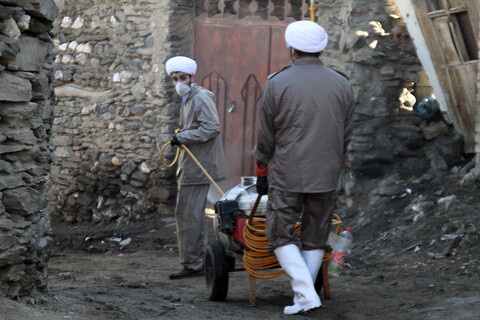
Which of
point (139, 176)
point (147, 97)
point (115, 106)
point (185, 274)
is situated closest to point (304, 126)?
point (185, 274)

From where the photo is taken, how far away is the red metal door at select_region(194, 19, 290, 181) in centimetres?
888

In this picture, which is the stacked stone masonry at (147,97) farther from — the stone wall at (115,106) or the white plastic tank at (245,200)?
the white plastic tank at (245,200)

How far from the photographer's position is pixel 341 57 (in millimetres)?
7852

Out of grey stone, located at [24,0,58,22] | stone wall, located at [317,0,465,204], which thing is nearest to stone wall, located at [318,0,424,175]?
stone wall, located at [317,0,465,204]

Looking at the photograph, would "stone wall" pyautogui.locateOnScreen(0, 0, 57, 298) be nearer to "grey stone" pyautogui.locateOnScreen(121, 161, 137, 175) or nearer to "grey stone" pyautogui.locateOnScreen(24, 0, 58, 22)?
"grey stone" pyautogui.locateOnScreen(24, 0, 58, 22)

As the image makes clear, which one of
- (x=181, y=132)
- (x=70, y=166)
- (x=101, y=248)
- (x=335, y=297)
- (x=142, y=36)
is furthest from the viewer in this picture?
(x=70, y=166)

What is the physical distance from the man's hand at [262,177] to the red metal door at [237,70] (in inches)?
164

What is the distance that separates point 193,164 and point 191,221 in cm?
50

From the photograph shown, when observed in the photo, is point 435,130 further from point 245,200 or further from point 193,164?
point 245,200

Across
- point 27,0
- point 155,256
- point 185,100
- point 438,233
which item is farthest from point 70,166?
point 27,0

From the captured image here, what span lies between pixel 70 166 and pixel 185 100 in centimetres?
390

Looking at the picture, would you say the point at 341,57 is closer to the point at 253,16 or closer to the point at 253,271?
the point at 253,16

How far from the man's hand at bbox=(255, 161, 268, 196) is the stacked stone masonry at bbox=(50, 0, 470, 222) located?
314cm

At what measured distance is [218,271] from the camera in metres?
5.23
